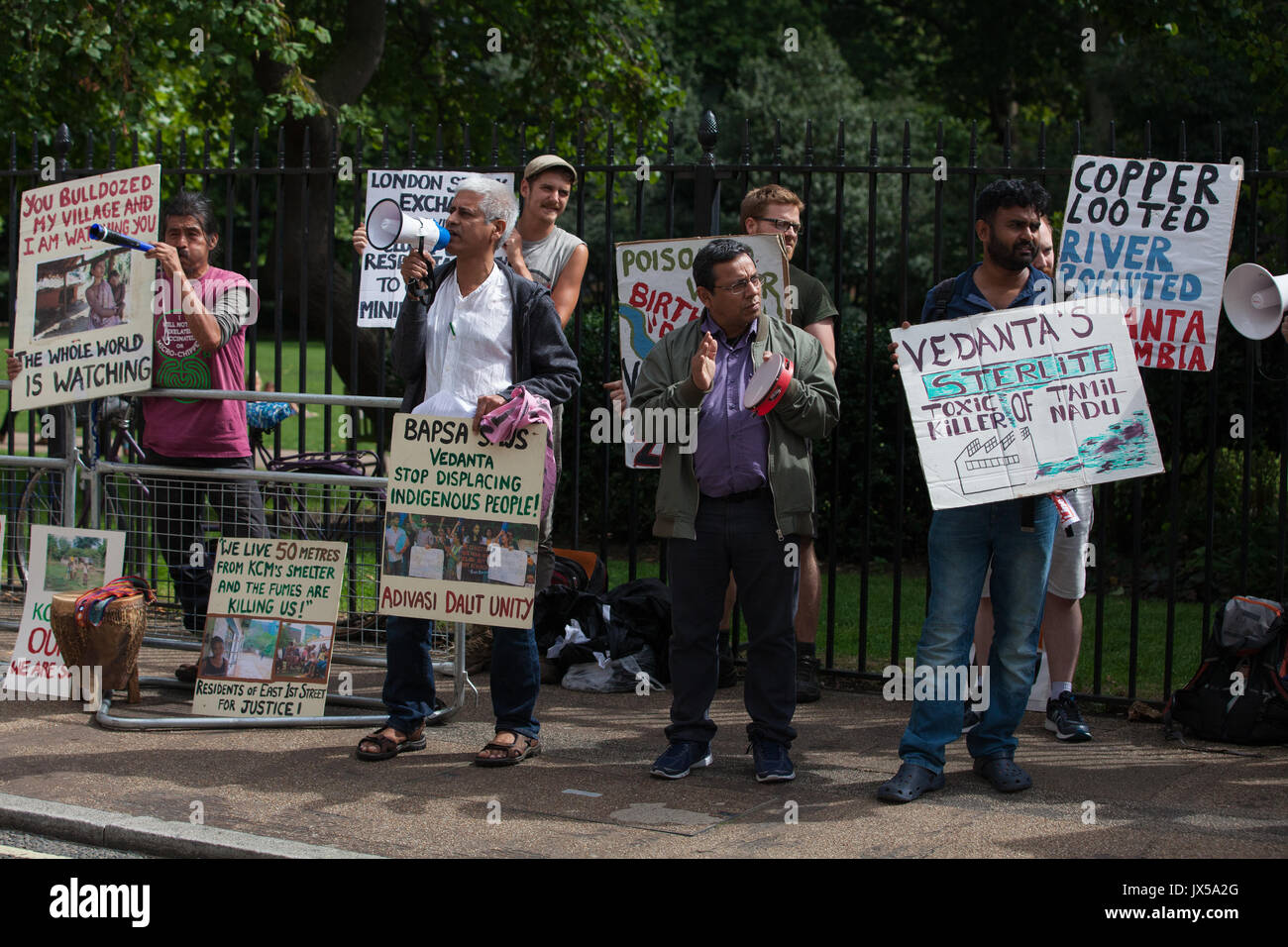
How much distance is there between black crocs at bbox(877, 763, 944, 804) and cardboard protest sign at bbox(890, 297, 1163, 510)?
41.8 inches

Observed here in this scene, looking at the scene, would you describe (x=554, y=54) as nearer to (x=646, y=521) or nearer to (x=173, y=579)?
(x=646, y=521)

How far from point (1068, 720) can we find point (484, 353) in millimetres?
2770

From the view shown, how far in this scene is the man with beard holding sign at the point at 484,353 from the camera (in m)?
5.27

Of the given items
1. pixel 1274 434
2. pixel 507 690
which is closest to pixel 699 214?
pixel 507 690

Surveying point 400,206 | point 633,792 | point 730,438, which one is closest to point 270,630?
point 633,792

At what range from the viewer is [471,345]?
5332 mm

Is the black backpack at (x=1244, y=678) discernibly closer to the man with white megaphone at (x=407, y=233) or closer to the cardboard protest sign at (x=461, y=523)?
the cardboard protest sign at (x=461, y=523)

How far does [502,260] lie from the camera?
18.1ft

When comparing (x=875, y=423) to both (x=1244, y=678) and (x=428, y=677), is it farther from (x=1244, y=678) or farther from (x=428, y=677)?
(x=428, y=677)

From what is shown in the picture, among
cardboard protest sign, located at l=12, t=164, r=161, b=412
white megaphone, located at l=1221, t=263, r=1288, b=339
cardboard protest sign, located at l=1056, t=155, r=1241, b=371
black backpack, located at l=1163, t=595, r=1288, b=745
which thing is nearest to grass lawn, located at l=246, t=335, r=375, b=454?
cardboard protest sign, located at l=12, t=164, r=161, b=412

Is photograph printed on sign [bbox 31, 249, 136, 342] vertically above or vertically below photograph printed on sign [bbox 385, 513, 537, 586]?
above

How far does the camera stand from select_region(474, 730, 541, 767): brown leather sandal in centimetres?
535

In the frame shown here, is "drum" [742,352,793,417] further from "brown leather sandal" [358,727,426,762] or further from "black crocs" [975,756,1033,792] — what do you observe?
"brown leather sandal" [358,727,426,762]

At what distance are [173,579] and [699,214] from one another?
297 centimetres
